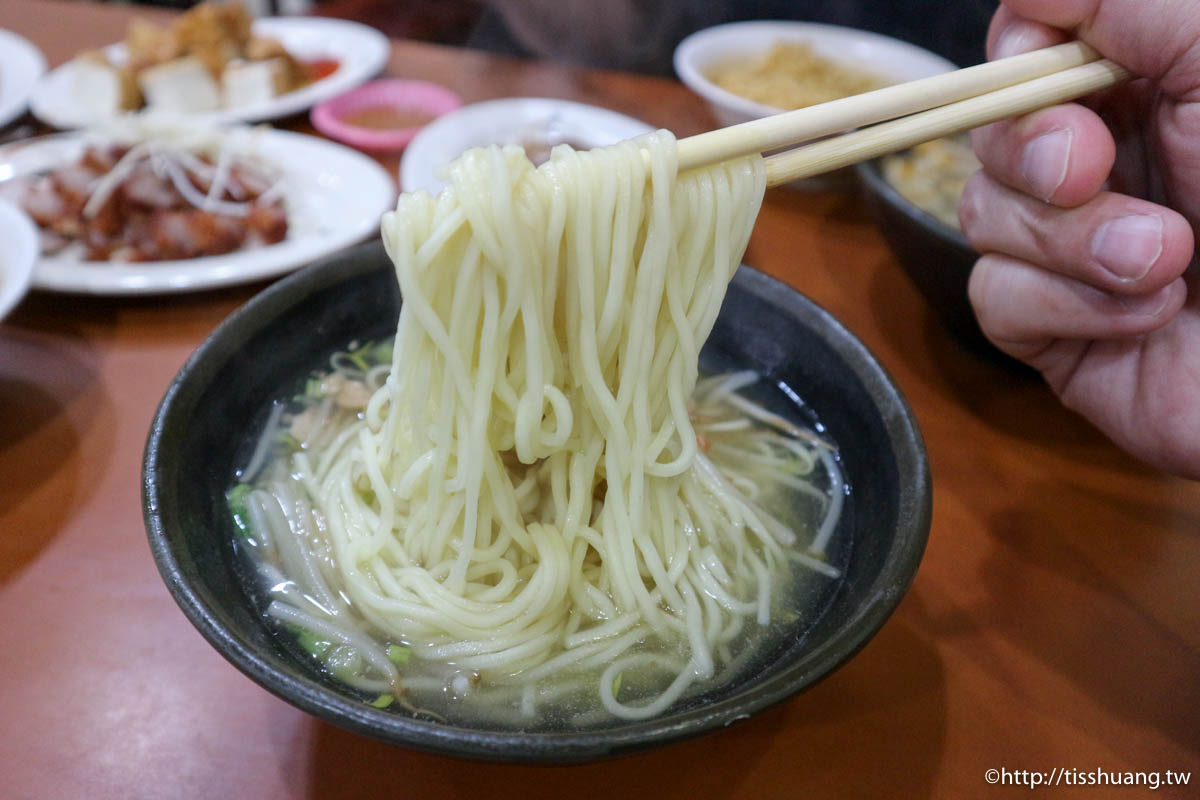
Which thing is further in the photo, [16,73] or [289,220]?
[16,73]

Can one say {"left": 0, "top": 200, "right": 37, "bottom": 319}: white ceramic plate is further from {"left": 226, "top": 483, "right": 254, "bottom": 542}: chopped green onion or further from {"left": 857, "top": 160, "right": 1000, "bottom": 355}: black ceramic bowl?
{"left": 857, "top": 160, "right": 1000, "bottom": 355}: black ceramic bowl

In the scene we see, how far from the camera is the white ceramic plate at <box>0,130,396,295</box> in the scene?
8.20 feet

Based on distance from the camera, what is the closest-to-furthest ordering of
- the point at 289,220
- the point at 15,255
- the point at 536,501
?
the point at 536,501, the point at 15,255, the point at 289,220

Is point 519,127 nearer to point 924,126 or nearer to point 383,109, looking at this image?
point 383,109

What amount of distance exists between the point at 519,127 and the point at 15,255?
1.96 meters

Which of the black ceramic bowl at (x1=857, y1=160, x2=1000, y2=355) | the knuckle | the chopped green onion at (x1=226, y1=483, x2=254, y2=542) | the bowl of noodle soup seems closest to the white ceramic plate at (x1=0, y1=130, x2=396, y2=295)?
the bowl of noodle soup

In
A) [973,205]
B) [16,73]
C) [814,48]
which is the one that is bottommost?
[16,73]

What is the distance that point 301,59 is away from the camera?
4.36 m

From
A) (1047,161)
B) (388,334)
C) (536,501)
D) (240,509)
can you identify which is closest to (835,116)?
(1047,161)

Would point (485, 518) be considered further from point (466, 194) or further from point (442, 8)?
point (442, 8)

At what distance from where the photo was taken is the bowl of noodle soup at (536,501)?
132cm

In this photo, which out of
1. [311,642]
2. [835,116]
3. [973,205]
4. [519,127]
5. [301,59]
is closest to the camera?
[835,116]

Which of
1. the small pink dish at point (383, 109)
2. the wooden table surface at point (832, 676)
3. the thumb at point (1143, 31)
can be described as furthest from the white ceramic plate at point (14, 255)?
the thumb at point (1143, 31)

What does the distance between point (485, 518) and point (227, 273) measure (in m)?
1.59
